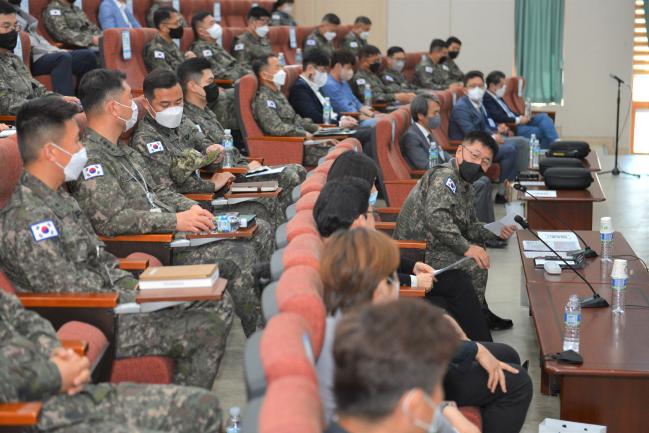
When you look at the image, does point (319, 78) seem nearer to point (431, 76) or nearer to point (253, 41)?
point (253, 41)

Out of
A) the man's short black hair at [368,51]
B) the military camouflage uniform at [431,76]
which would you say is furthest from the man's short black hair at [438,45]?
the man's short black hair at [368,51]

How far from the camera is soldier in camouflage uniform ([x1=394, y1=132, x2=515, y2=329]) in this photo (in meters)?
4.19

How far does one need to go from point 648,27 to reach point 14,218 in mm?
10639

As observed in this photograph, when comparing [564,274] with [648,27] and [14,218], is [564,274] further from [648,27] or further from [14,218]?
[648,27]

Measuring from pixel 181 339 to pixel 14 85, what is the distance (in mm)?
3032

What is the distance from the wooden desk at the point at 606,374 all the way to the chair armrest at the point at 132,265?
56.5 inches

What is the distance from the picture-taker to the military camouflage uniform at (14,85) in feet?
17.4

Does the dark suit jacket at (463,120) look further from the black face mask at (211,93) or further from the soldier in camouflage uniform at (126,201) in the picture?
the soldier in camouflage uniform at (126,201)

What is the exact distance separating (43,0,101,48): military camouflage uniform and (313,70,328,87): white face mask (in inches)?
74.4

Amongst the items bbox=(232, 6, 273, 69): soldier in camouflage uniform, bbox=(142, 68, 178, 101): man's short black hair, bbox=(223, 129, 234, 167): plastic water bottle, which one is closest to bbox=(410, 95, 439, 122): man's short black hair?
Result: bbox=(223, 129, 234, 167): plastic water bottle

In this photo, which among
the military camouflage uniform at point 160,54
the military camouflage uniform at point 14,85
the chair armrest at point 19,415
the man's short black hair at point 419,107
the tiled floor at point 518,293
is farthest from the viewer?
the military camouflage uniform at point 160,54

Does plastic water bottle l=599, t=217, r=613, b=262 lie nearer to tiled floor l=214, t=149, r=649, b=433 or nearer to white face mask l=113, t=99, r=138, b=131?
tiled floor l=214, t=149, r=649, b=433

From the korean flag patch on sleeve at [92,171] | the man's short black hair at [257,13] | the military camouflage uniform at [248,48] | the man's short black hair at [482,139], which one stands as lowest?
the man's short black hair at [482,139]

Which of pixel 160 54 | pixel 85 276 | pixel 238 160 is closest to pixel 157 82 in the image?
pixel 238 160
